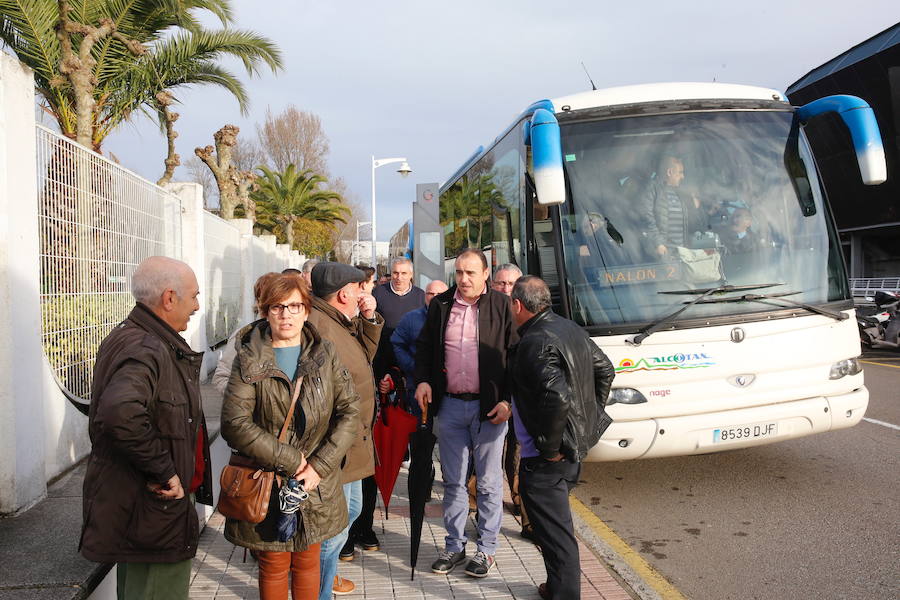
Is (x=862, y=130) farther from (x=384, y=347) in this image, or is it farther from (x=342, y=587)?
(x=342, y=587)

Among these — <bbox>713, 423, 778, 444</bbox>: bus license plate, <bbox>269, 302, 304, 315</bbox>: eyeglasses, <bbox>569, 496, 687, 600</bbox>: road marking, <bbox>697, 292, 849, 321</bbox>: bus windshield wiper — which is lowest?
<bbox>569, 496, 687, 600</bbox>: road marking

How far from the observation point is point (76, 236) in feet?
17.6

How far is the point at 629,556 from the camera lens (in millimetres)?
4543

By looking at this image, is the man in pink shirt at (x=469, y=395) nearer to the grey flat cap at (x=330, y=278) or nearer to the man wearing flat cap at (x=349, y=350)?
the man wearing flat cap at (x=349, y=350)

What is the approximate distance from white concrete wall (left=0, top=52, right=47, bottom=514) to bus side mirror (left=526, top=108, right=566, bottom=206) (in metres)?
3.34

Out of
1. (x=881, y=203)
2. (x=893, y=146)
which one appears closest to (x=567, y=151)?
(x=893, y=146)

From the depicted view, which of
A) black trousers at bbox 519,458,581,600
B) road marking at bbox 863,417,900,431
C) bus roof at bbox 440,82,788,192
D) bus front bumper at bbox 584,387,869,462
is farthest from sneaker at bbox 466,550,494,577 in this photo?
road marking at bbox 863,417,900,431

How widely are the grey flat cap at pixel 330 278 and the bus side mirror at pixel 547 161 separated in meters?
1.93

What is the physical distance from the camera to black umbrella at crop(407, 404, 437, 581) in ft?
13.5

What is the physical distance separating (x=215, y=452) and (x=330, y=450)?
3030 millimetres

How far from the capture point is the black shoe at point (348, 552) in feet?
14.5

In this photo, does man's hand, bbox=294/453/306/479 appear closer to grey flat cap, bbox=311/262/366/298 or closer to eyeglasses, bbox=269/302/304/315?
eyeglasses, bbox=269/302/304/315

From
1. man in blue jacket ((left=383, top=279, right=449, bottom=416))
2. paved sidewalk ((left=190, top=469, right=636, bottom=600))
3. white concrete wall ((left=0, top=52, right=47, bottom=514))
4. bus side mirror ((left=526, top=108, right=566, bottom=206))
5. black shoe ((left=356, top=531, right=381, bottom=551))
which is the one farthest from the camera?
bus side mirror ((left=526, top=108, right=566, bottom=206))

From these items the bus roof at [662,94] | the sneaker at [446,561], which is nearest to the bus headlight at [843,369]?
the bus roof at [662,94]
